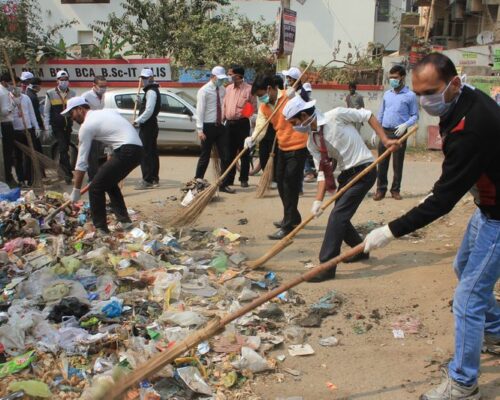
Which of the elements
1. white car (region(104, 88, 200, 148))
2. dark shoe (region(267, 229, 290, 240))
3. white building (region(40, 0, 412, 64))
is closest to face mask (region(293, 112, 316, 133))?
dark shoe (region(267, 229, 290, 240))

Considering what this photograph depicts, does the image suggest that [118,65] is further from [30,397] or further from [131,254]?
[30,397]

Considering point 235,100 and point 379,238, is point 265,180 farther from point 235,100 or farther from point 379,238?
point 379,238

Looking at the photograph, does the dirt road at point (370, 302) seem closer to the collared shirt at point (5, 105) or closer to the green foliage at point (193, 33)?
the collared shirt at point (5, 105)

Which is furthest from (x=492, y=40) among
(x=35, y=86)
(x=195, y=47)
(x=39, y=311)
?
(x=39, y=311)

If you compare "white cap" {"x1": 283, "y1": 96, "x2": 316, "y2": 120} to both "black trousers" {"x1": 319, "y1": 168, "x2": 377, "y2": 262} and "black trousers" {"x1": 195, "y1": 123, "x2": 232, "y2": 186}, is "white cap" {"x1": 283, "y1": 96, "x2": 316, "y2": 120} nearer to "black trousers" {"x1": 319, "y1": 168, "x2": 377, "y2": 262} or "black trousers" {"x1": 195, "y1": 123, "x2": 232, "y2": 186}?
"black trousers" {"x1": 319, "y1": 168, "x2": 377, "y2": 262}

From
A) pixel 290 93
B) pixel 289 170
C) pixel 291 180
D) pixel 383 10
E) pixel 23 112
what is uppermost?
pixel 383 10

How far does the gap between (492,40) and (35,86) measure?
1157 centimetres

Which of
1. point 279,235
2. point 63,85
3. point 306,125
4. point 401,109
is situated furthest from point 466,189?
point 63,85

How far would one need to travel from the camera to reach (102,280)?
4816mm

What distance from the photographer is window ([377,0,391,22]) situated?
2645 centimetres

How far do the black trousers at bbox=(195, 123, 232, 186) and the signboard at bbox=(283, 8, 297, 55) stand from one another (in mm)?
2354

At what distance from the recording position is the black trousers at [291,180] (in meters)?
6.35

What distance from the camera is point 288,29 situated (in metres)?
10.1

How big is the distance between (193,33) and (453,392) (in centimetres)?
1716
